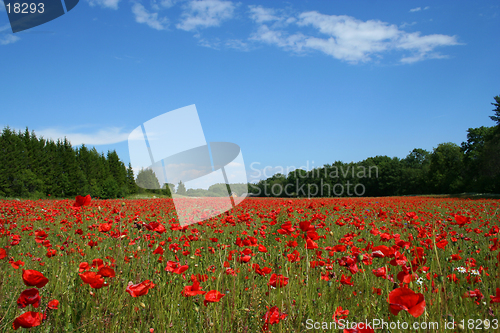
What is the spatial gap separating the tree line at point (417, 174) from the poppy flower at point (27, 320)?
3315 cm

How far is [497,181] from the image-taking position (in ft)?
108

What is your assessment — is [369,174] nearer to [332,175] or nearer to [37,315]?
[332,175]

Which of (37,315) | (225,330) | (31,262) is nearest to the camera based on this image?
(37,315)

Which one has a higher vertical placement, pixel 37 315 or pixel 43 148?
pixel 43 148

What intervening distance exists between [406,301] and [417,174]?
6576 centimetres

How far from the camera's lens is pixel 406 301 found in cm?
110

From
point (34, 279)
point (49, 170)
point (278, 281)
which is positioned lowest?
point (278, 281)

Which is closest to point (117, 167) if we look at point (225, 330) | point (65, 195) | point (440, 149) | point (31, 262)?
point (65, 195)

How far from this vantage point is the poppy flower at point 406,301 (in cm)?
107

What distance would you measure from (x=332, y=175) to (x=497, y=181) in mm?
39031

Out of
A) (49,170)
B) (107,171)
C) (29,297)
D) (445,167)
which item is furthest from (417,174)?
(29,297)

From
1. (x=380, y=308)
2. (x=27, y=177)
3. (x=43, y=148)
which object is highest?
(x=43, y=148)

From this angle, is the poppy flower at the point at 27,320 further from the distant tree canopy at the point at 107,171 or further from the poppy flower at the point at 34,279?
the distant tree canopy at the point at 107,171

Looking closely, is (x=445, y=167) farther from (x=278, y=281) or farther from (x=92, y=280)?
(x=92, y=280)
